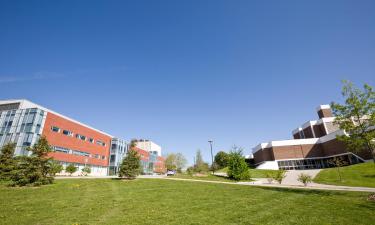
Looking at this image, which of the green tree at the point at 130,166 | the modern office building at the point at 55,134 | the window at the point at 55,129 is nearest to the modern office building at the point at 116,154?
the modern office building at the point at 55,134

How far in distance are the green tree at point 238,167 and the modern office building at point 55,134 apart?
32.6 meters

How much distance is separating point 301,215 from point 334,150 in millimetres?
59752

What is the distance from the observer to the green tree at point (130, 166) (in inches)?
1156

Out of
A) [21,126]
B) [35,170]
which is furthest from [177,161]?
[35,170]

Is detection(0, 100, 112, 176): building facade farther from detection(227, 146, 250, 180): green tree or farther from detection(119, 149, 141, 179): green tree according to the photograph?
detection(227, 146, 250, 180): green tree

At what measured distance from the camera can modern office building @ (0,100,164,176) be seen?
38.4m

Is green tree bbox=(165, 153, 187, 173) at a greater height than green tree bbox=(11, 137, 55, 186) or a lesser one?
greater

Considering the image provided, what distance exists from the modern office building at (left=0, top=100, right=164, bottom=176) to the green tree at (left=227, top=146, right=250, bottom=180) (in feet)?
107

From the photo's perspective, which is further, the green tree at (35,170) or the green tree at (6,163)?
the green tree at (6,163)

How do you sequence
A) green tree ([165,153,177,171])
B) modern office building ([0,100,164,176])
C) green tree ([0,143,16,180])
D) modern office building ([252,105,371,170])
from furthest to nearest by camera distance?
green tree ([165,153,177,171])
modern office building ([252,105,371,170])
modern office building ([0,100,164,176])
green tree ([0,143,16,180])

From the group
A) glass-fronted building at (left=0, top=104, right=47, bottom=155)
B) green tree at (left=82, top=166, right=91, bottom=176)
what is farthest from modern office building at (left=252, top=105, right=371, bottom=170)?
glass-fronted building at (left=0, top=104, right=47, bottom=155)

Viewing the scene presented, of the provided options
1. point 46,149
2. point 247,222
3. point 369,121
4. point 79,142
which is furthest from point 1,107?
point 369,121

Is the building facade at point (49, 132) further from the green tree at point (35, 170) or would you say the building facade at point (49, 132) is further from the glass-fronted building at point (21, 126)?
the green tree at point (35, 170)

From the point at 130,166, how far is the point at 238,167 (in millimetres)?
18293
